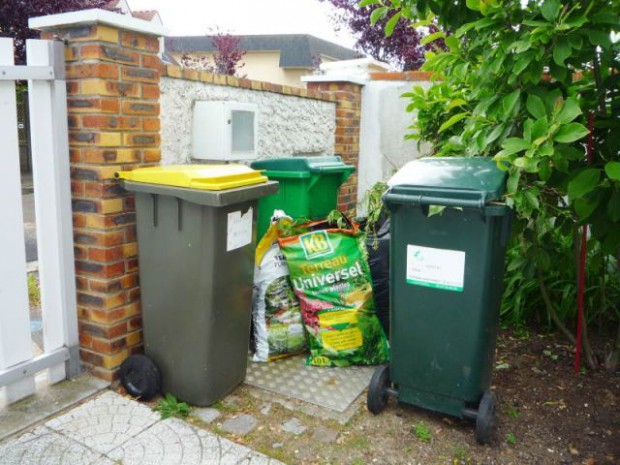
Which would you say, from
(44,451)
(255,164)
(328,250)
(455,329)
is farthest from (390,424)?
(255,164)

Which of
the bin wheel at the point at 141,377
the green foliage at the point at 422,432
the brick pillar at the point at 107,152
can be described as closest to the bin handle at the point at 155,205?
the brick pillar at the point at 107,152

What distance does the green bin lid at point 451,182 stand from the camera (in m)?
2.56

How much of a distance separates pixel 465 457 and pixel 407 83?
3857 mm

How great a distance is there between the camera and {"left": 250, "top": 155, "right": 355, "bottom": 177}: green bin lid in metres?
3.82

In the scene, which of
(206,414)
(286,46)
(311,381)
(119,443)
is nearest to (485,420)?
(311,381)

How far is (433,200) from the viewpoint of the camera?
2.60 meters

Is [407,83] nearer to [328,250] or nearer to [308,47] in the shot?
[328,250]

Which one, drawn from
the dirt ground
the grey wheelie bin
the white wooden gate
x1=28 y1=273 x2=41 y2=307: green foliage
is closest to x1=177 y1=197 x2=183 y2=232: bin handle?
the grey wheelie bin

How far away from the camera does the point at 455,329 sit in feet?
8.89

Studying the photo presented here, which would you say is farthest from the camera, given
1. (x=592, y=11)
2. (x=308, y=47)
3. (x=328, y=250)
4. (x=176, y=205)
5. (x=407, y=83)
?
(x=308, y=47)

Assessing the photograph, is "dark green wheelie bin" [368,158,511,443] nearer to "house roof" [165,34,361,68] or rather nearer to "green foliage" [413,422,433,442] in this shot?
"green foliage" [413,422,433,442]

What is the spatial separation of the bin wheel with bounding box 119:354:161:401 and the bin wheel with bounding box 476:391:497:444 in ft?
5.40

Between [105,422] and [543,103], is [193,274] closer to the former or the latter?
[105,422]

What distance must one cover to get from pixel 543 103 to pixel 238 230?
1.60 m
